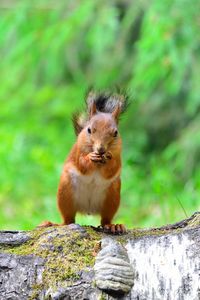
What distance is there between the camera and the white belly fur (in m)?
3.34

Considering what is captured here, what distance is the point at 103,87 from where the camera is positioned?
17.8ft

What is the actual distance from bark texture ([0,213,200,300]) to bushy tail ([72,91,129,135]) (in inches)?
37.0

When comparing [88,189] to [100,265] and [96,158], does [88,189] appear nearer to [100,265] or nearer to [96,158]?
[96,158]

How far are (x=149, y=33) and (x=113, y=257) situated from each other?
2.85 metres

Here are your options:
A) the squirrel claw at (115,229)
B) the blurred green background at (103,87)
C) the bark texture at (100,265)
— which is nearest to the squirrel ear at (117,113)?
the squirrel claw at (115,229)

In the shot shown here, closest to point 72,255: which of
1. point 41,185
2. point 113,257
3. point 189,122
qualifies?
point 113,257

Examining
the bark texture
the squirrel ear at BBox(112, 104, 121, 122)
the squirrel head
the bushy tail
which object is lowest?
the bark texture

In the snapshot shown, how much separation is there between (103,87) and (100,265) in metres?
2.97

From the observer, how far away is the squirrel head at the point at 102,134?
3404 mm

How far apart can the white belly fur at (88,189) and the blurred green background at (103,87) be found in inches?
42.8

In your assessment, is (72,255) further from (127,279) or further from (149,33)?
(149,33)

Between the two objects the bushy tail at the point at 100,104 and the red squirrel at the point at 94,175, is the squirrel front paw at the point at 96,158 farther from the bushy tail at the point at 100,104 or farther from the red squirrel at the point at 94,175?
the bushy tail at the point at 100,104

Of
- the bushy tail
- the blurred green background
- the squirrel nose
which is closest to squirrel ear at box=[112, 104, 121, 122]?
the bushy tail

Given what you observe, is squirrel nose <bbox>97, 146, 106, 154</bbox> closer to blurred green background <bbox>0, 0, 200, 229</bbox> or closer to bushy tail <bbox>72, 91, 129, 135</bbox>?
bushy tail <bbox>72, 91, 129, 135</bbox>
